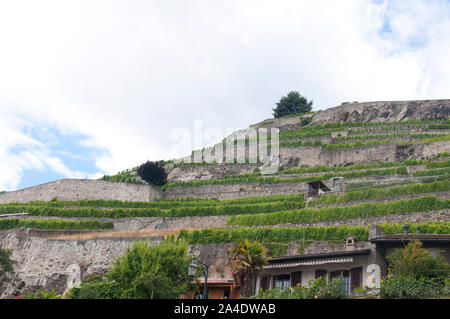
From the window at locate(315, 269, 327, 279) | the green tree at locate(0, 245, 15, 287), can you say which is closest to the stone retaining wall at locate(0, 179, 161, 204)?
the green tree at locate(0, 245, 15, 287)

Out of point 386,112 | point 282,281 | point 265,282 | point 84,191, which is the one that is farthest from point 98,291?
point 386,112

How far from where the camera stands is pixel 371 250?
23.6 metres

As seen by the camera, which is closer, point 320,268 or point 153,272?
point 153,272

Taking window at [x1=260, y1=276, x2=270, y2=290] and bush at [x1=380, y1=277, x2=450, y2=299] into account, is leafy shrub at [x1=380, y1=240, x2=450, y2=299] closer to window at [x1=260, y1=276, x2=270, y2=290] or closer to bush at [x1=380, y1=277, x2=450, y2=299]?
bush at [x1=380, y1=277, x2=450, y2=299]

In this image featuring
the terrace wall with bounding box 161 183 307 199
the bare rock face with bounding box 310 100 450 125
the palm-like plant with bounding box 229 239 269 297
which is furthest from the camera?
the bare rock face with bounding box 310 100 450 125

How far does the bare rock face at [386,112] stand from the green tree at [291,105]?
47.1ft

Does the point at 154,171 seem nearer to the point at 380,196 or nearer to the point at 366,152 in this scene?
the point at 366,152

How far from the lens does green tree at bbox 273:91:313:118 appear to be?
78875mm

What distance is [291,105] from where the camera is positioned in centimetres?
7906

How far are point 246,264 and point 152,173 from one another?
29.8 metres

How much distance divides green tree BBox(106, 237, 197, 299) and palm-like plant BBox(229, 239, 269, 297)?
2.44m

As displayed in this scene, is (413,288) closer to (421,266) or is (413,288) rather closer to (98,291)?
(421,266)

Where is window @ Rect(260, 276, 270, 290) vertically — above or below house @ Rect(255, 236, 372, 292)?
below
